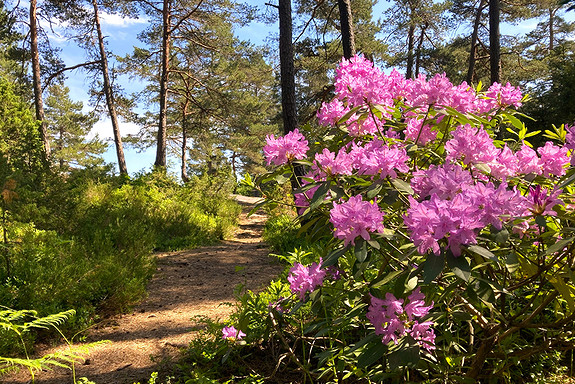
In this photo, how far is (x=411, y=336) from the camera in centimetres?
135

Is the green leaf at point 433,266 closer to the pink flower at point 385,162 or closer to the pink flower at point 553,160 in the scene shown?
the pink flower at point 385,162

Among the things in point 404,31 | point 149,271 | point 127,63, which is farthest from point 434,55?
point 149,271

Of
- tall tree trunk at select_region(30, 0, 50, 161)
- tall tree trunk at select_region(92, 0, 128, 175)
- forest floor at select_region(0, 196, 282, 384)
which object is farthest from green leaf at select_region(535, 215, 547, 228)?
tall tree trunk at select_region(92, 0, 128, 175)

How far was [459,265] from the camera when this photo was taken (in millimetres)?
1012

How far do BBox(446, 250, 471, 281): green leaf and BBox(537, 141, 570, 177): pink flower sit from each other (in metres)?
0.80

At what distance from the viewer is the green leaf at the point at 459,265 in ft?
3.21

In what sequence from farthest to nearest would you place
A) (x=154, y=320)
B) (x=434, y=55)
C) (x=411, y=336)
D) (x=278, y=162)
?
(x=434, y=55)
(x=154, y=320)
(x=278, y=162)
(x=411, y=336)

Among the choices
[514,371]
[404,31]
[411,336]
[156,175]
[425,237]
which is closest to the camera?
[425,237]

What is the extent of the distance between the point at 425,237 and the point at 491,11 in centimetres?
1141

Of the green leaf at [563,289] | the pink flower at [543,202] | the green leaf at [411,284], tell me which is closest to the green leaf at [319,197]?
the green leaf at [411,284]

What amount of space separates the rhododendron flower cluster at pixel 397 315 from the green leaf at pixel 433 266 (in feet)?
1.07

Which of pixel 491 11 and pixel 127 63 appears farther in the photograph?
pixel 127 63

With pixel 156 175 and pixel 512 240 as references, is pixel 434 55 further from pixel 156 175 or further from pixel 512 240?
pixel 512 240

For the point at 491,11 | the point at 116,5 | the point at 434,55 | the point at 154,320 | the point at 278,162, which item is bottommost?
the point at 154,320
